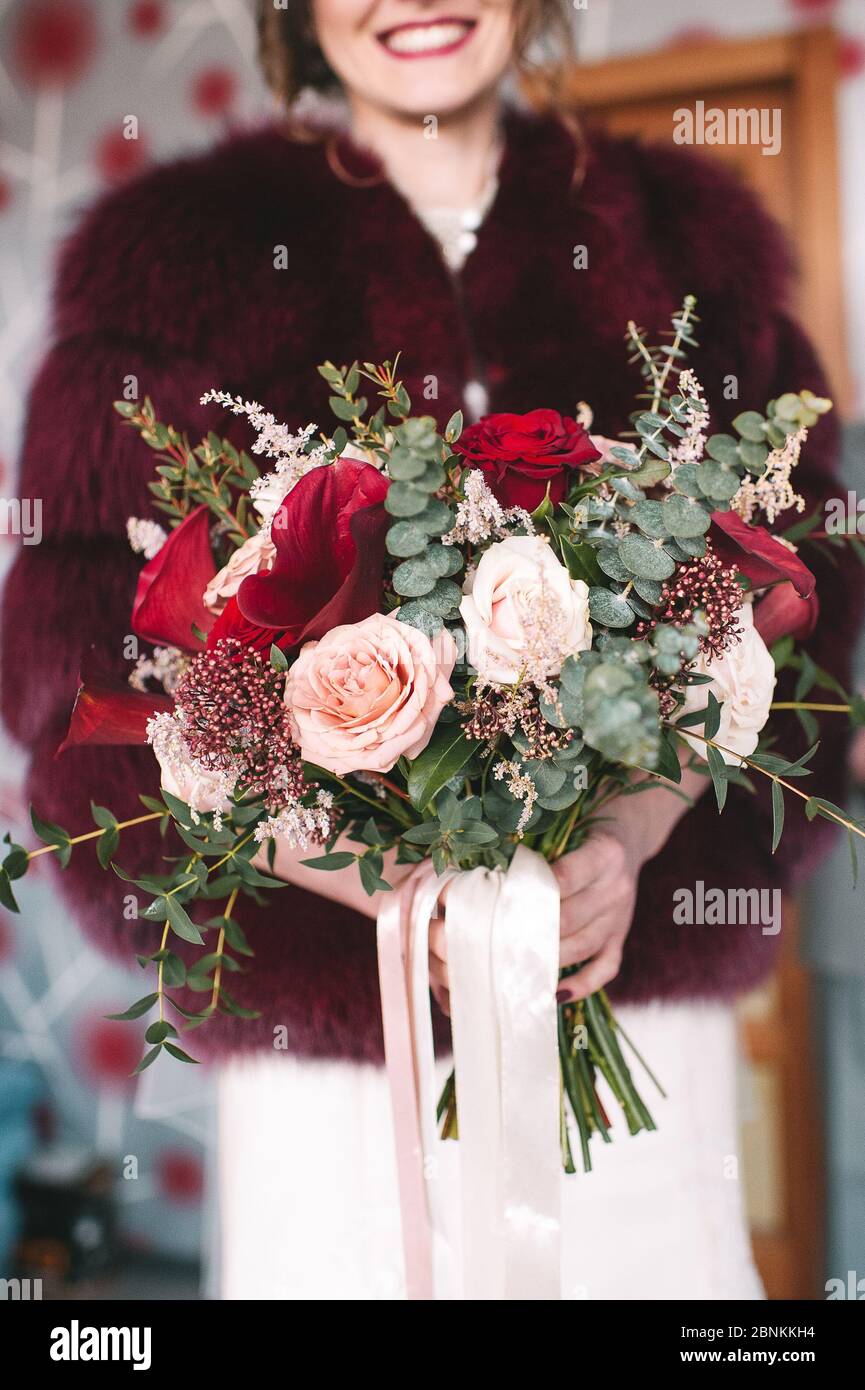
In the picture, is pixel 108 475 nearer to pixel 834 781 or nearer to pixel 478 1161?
pixel 478 1161

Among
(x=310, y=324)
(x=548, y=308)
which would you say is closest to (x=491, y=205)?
(x=548, y=308)

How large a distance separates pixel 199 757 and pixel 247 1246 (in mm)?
583

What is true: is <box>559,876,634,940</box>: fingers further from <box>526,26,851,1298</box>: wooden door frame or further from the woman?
<box>526,26,851,1298</box>: wooden door frame

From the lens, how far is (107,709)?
673 millimetres

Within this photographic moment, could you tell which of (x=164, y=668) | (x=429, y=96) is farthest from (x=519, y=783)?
(x=429, y=96)

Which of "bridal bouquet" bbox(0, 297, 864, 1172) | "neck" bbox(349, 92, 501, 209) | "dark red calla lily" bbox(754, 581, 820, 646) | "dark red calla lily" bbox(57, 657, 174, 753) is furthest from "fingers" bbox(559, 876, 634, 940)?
"neck" bbox(349, 92, 501, 209)

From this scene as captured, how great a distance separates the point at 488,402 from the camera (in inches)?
39.8

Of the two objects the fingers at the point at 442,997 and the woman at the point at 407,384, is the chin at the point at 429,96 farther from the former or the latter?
the fingers at the point at 442,997

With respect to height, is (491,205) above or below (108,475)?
above

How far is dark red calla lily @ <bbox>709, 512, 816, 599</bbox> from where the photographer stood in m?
0.63

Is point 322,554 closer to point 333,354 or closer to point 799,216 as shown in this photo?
point 333,354

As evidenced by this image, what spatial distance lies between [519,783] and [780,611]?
27 centimetres

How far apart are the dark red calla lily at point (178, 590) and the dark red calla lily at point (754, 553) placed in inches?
12.7

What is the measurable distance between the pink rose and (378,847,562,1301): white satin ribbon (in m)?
0.15
